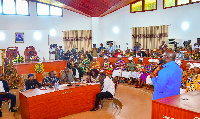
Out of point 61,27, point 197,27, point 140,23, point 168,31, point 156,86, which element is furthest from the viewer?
point 61,27

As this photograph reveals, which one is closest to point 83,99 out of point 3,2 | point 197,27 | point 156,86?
point 156,86

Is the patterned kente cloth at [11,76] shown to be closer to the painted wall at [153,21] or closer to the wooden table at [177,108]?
the wooden table at [177,108]

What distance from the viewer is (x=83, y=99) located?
6445mm

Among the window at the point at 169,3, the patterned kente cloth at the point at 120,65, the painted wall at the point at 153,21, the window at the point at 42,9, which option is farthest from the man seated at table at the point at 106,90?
the window at the point at 42,9

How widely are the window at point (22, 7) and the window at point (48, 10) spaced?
878 millimetres

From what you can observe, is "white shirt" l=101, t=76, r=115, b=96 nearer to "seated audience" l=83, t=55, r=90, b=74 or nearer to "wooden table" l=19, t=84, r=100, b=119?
"wooden table" l=19, t=84, r=100, b=119

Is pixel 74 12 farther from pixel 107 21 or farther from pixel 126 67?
pixel 126 67

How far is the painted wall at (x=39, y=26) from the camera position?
14.7m

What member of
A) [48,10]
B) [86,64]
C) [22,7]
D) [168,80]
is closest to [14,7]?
[22,7]

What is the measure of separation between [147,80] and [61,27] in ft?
32.0

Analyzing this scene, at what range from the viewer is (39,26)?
16062 mm

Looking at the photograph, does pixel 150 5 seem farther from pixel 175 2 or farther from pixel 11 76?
pixel 11 76

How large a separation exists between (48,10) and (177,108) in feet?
50.6

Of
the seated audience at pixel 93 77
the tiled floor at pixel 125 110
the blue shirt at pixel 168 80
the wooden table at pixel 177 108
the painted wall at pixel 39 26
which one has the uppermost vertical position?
the painted wall at pixel 39 26
